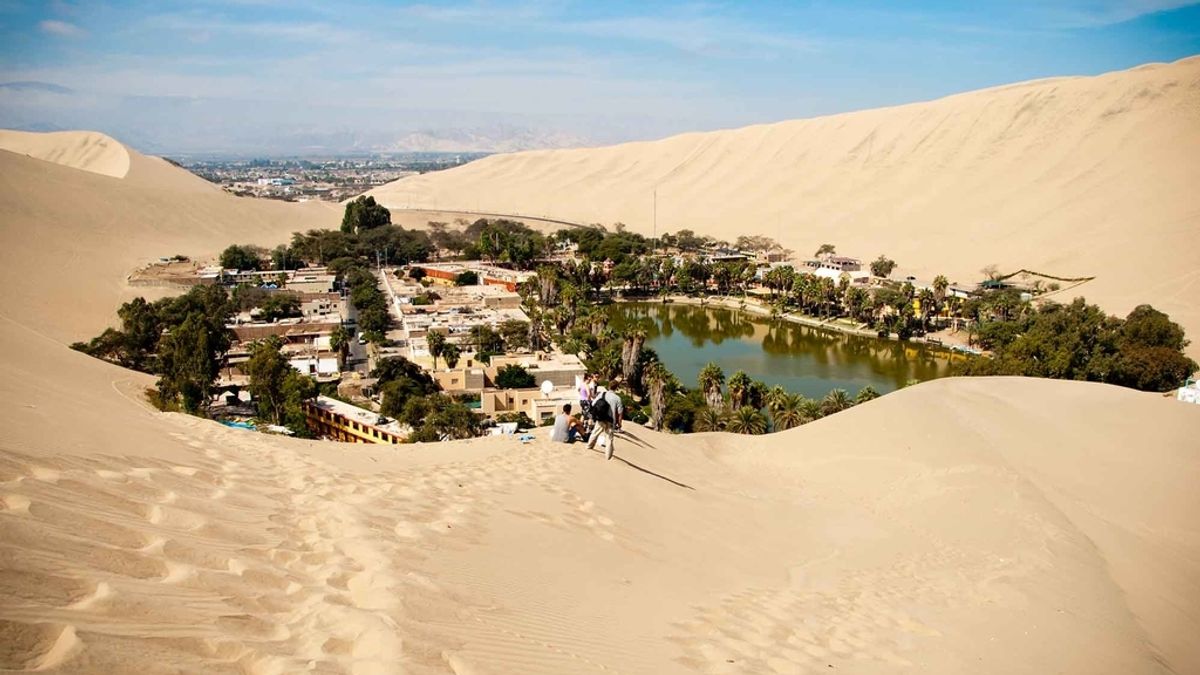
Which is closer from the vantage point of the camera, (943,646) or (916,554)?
(943,646)

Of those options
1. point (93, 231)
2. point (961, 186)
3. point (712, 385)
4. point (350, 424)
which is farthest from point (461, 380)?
point (961, 186)

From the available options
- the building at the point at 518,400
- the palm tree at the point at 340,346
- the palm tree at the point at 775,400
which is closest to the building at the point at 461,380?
the building at the point at 518,400

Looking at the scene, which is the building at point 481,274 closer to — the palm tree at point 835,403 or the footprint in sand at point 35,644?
the palm tree at point 835,403

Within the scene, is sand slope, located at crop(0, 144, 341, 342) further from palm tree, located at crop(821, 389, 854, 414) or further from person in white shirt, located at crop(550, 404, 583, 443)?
palm tree, located at crop(821, 389, 854, 414)

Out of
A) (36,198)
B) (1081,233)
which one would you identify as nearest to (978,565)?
(1081,233)

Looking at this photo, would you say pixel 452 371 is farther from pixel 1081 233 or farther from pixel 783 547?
pixel 1081 233

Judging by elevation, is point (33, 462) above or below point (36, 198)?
below

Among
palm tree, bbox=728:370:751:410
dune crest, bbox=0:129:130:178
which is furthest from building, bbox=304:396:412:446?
dune crest, bbox=0:129:130:178
